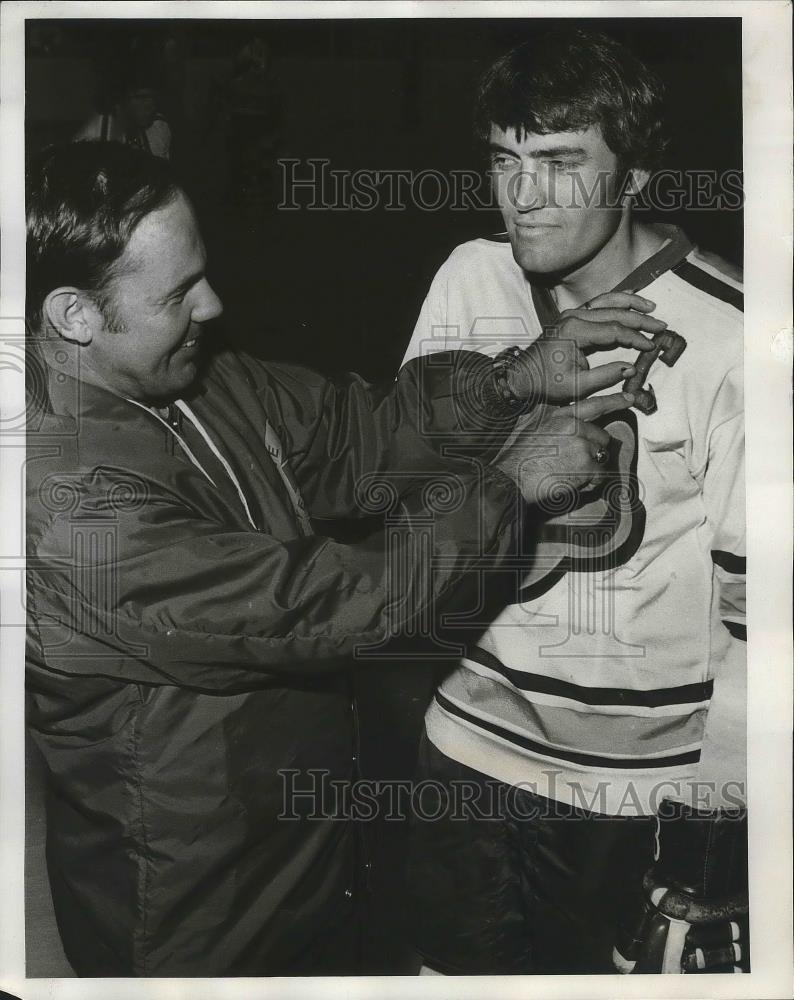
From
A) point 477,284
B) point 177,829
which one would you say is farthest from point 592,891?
point 477,284

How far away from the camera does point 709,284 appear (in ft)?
5.07

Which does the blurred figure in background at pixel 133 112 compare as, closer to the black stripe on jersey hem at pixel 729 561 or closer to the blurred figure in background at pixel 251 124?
the blurred figure in background at pixel 251 124

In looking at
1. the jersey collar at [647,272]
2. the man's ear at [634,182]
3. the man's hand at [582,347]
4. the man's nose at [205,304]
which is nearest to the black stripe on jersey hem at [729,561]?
the man's hand at [582,347]

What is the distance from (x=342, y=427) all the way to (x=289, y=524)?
0.58ft

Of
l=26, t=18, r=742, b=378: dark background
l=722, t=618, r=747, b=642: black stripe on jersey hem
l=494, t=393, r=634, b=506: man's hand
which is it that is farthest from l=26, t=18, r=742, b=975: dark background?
l=722, t=618, r=747, b=642: black stripe on jersey hem

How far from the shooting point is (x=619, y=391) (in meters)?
1.51

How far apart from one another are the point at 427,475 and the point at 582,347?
12.6 inches

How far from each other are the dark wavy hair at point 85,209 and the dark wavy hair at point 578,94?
0.54m

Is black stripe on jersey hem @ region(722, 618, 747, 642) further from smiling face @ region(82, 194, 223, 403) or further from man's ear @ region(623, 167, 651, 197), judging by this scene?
smiling face @ region(82, 194, 223, 403)

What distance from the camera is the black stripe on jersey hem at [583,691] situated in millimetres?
1516

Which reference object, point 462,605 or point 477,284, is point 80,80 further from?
point 462,605

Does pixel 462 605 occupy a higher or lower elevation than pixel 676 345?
lower

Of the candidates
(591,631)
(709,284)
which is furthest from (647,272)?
(591,631)

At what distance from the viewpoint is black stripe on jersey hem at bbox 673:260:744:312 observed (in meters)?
1.54
